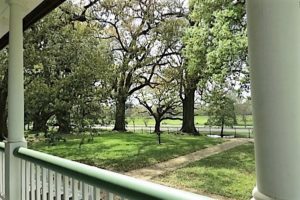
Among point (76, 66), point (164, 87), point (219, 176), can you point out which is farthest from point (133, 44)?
point (219, 176)

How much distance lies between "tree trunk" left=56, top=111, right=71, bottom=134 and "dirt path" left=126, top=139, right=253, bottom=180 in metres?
2.02

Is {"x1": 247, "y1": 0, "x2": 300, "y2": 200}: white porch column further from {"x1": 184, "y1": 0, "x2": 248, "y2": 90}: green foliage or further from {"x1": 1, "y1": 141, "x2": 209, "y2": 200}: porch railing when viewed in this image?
{"x1": 184, "y1": 0, "x2": 248, "y2": 90}: green foliage

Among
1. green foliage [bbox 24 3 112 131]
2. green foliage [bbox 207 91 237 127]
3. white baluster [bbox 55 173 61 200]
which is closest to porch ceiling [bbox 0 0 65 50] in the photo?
white baluster [bbox 55 173 61 200]

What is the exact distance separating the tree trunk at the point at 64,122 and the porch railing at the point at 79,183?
5900 mm

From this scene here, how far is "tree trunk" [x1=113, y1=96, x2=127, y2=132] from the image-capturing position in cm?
1027

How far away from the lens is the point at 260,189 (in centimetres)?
74

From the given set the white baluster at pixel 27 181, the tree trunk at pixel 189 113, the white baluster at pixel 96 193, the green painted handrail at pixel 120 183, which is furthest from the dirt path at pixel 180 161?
the white baluster at pixel 96 193

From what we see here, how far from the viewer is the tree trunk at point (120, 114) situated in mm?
10273

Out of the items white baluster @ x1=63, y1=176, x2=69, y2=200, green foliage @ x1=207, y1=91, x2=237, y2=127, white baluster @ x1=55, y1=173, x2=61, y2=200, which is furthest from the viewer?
green foliage @ x1=207, y1=91, x2=237, y2=127

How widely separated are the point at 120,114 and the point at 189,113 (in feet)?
7.80

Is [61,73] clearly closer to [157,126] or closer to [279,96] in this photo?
[157,126]

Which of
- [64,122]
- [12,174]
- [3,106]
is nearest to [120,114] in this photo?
[64,122]

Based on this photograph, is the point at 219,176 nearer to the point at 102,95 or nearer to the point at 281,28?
the point at 102,95

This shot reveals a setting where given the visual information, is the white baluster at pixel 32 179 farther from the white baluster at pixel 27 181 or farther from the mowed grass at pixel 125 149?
the mowed grass at pixel 125 149
